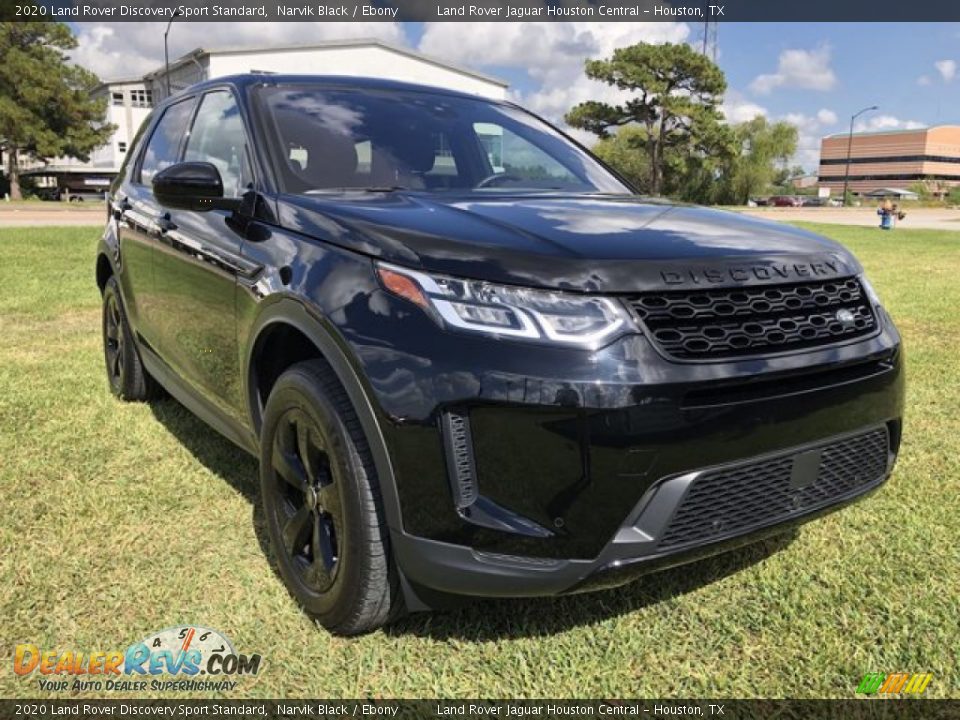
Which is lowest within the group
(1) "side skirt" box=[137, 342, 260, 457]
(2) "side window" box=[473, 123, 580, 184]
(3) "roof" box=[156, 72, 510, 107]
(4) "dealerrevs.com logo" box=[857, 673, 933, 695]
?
(4) "dealerrevs.com logo" box=[857, 673, 933, 695]

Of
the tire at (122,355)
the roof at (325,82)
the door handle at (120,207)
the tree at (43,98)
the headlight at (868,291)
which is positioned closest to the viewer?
the headlight at (868,291)

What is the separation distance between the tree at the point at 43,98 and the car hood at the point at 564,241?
4026 cm

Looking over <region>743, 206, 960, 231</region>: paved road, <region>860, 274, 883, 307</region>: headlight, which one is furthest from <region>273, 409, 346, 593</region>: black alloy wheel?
<region>743, 206, 960, 231</region>: paved road

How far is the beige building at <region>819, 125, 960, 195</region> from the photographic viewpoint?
106 metres

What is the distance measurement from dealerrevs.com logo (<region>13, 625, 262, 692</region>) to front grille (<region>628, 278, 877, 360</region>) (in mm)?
1481

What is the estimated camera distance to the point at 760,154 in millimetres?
Answer: 63625

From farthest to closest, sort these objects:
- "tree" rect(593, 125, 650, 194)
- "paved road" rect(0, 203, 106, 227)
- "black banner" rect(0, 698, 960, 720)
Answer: "tree" rect(593, 125, 650, 194) → "paved road" rect(0, 203, 106, 227) → "black banner" rect(0, 698, 960, 720)

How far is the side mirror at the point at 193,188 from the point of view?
8.57 feet

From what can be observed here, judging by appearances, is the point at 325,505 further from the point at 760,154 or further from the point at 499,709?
the point at 760,154

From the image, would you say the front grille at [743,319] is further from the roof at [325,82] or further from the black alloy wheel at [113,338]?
the black alloy wheel at [113,338]

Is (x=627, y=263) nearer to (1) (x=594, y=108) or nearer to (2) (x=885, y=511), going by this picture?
(2) (x=885, y=511)

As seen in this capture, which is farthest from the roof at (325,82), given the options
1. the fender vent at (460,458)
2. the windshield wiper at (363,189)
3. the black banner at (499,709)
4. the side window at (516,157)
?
the black banner at (499,709)

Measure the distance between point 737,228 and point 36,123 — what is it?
4175 centimetres

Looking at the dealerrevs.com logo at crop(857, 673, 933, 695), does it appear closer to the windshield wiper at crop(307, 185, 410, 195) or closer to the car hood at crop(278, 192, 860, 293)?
the car hood at crop(278, 192, 860, 293)
